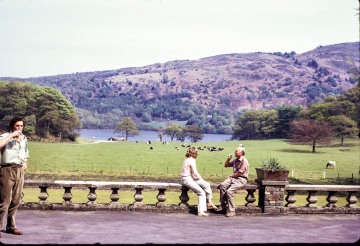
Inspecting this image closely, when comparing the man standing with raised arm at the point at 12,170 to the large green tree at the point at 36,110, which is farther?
the large green tree at the point at 36,110

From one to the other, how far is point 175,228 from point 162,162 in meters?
63.4

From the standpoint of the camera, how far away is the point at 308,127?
79.5 meters

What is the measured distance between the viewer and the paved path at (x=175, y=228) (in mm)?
8461

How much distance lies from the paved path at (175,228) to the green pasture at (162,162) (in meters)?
39.2

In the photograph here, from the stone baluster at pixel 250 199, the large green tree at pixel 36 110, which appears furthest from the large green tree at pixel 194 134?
the stone baluster at pixel 250 199

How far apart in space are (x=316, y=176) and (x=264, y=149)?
28393 millimetres

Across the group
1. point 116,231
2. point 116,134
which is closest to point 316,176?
point 116,231

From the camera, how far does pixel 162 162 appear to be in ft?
239

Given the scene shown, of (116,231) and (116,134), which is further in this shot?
(116,134)

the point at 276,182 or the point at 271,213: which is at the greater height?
the point at 276,182

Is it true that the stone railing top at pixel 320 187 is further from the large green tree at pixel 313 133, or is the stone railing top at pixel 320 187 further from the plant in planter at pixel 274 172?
the large green tree at pixel 313 133

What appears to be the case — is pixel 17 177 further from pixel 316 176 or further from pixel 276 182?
pixel 316 176

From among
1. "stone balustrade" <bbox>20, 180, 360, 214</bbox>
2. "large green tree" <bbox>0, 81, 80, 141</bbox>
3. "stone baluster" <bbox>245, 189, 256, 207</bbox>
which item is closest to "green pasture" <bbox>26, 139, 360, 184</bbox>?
"large green tree" <bbox>0, 81, 80, 141</bbox>

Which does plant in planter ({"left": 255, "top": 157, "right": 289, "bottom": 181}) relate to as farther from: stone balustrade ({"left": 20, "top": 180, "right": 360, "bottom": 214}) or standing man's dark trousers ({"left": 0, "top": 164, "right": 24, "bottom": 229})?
standing man's dark trousers ({"left": 0, "top": 164, "right": 24, "bottom": 229})
